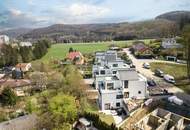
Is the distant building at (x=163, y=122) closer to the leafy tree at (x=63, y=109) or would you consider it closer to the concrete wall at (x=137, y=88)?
the concrete wall at (x=137, y=88)

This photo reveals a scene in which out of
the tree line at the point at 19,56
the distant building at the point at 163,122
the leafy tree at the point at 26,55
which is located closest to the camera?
the distant building at the point at 163,122

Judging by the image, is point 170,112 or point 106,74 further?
point 106,74

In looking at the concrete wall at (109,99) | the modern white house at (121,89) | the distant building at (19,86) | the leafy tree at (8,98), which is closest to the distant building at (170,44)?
the modern white house at (121,89)

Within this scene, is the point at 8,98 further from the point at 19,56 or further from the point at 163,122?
the point at 19,56

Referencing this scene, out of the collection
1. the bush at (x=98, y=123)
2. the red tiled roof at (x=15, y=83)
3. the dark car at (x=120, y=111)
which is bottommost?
the dark car at (x=120, y=111)

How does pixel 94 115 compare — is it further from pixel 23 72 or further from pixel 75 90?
pixel 23 72

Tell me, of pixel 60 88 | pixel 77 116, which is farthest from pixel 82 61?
pixel 77 116
